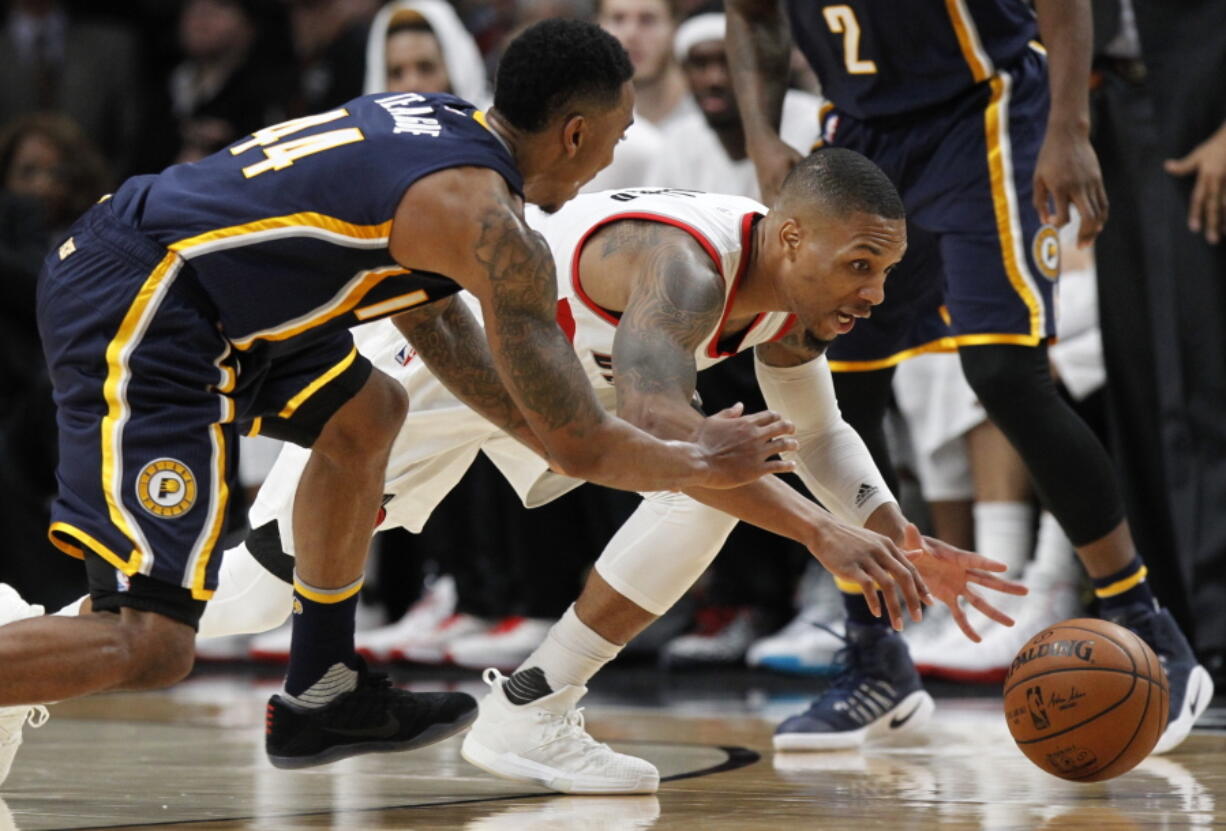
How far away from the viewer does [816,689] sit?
625 cm

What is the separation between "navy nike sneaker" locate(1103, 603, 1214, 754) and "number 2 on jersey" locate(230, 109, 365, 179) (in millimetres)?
2291

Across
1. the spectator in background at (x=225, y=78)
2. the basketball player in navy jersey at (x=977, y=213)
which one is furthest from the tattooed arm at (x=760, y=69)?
the spectator in background at (x=225, y=78)

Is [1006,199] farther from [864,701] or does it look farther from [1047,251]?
[864,701]

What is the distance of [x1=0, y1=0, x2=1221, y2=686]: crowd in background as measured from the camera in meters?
6.57

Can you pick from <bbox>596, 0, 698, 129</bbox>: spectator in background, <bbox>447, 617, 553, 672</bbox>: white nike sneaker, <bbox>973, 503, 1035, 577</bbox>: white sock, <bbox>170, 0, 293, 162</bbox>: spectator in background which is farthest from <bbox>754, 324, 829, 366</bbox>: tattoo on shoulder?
<bbox>170, 0, 293, 162</bbox>: spectator in background

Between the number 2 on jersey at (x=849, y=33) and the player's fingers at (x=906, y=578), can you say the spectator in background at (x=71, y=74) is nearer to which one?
the number 2 on jersey at (x=849, y=33)

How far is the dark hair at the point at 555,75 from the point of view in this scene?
350 cm

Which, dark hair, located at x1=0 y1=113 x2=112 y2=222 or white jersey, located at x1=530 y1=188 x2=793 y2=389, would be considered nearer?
white jersey, located at x1=530 y1=188 x2=793 y2=389

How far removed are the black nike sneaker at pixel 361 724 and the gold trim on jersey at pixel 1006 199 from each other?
1723 millimetres

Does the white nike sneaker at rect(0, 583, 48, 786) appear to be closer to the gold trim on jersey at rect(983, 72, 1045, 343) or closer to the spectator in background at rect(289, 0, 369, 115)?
the gold trim on jersey at rect(983, 72, 1045, 343)

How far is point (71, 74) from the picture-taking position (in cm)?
1001

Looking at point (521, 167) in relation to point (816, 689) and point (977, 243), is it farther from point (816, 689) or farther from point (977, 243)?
point (816, 689)

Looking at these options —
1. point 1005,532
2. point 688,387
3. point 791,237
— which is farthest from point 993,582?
point 1005,532

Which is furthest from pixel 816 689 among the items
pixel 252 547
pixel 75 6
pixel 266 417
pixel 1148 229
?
pixel 75 6
